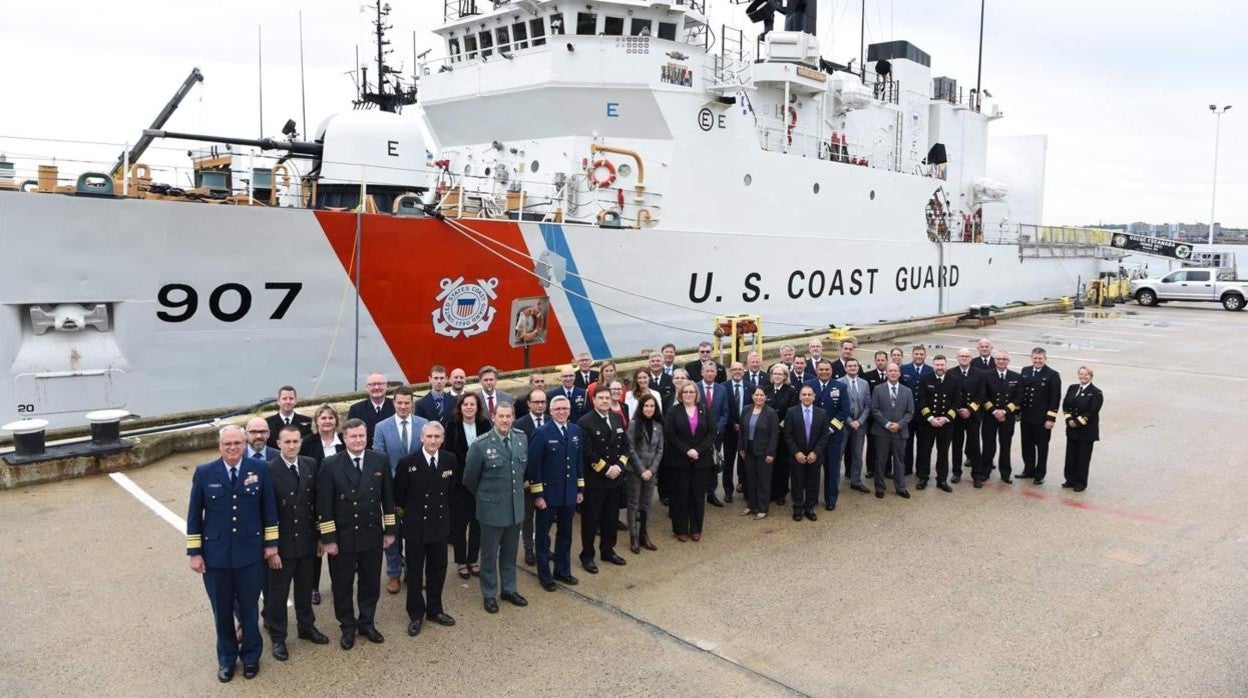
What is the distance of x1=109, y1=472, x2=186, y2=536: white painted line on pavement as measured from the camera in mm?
5866

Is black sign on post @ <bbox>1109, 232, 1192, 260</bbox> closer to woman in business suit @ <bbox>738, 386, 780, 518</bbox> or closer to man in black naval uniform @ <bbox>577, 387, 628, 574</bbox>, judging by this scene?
woman in business suit @ <bbox>738, 386, 780, 518</bbox>

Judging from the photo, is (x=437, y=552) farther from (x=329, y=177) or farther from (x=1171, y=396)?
(x=1171, y=396)

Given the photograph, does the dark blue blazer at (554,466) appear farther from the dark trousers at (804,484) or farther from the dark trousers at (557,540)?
the dark trousers at (804,484)

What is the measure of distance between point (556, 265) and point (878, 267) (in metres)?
9.49

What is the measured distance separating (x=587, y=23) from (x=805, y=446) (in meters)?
8.50

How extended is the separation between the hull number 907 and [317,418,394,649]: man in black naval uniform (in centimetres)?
491

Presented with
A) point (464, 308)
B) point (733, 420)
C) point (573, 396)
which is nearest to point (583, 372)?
point (573, 396)

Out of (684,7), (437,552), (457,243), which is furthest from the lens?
(684,7)

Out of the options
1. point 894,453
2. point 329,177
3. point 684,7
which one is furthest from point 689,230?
point 894,453

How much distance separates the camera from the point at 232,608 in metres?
3.99

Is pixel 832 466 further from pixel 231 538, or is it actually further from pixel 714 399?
pixel 231 538

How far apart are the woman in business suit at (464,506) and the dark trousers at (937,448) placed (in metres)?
4.17

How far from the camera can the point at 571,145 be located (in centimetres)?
1240

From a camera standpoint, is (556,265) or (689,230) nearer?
(556,265)
